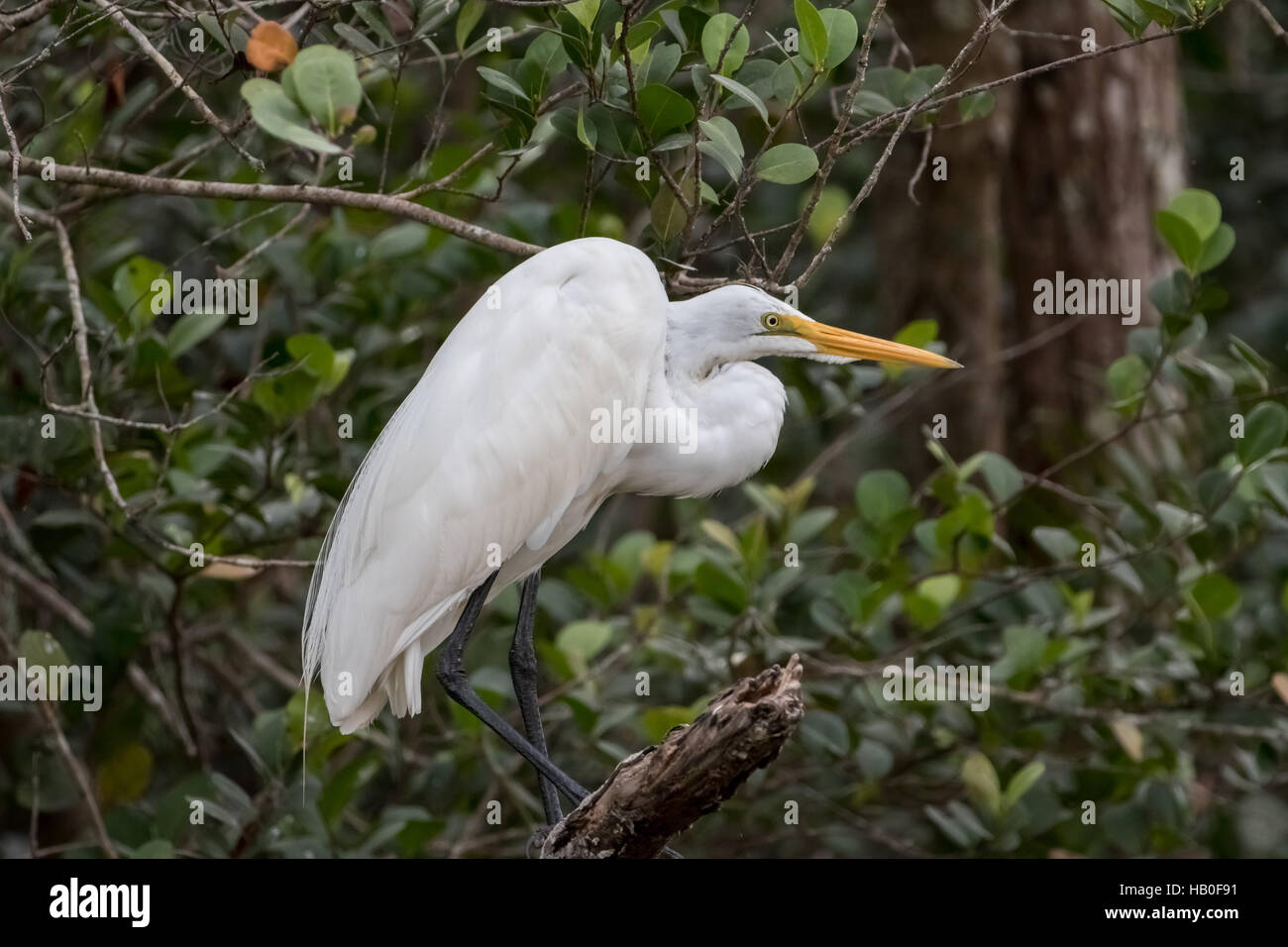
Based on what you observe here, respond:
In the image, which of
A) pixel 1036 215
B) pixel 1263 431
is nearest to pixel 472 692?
pixel 1263 431

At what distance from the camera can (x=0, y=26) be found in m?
2.28

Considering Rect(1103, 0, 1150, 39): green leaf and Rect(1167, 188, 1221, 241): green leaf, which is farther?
Rect(1167, 188, 1221, 241): green leaf

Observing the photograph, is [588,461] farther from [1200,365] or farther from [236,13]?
[1200,365]

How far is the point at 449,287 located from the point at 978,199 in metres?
1.95

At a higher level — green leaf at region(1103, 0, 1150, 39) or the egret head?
green leaf at region(1103, 0, 1150, 39)

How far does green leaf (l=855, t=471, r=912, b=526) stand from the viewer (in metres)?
3.28

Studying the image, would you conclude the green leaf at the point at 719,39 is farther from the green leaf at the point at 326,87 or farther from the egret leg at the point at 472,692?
the egret leg at the point at 472,692

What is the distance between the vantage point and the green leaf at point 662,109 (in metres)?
2.31

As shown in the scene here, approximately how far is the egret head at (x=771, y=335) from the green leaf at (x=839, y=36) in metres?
0.48

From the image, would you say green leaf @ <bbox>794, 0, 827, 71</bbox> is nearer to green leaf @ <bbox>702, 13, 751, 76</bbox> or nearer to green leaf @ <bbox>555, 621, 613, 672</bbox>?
green leaf @ <bbox>702, 13, 751, 76</bbox>

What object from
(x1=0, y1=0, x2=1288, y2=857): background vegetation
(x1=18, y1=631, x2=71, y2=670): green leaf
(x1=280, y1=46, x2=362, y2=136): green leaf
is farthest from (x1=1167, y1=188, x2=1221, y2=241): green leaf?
(x1=18, y1=631, x2=71, y2=670): green leaf

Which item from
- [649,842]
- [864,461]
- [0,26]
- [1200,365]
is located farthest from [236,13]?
[864,461]

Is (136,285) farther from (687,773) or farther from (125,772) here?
(687,773)

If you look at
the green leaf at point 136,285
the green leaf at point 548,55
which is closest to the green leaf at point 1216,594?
the green leaf at point 548,55
